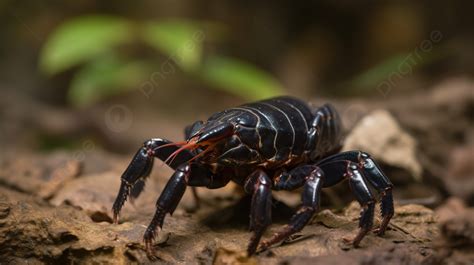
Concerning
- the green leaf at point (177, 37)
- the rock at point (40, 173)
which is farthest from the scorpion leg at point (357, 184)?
the green leaf at point (177, 37)

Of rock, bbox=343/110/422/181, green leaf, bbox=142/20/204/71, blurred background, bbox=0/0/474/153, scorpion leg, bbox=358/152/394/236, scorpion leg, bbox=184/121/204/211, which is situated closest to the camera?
scorpion leg, bbox=358/152/394/236

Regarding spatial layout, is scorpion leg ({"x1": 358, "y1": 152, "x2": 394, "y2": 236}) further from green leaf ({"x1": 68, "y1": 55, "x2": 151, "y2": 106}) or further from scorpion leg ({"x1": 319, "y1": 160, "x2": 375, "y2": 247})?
green leaf ({"x1": 68, "y1": 55, "x2": 151, "y2": 106})

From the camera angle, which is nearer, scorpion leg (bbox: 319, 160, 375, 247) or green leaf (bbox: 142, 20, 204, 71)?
scorpion leg (bbox: 319, 160, 375, 247)

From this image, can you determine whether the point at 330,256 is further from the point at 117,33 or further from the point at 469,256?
the point at 117,33

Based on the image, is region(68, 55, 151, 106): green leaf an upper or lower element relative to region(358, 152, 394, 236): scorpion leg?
upper

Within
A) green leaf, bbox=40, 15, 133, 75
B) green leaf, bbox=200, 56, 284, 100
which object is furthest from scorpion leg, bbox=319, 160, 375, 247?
green leaf, bbox=40, 15, 133, 75

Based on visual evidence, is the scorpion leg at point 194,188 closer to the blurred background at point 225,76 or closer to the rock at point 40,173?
the blurred background at point 225,76

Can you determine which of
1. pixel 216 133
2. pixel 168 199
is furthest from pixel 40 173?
pixel 216 133

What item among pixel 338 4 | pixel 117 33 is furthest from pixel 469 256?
pixel 338 4
